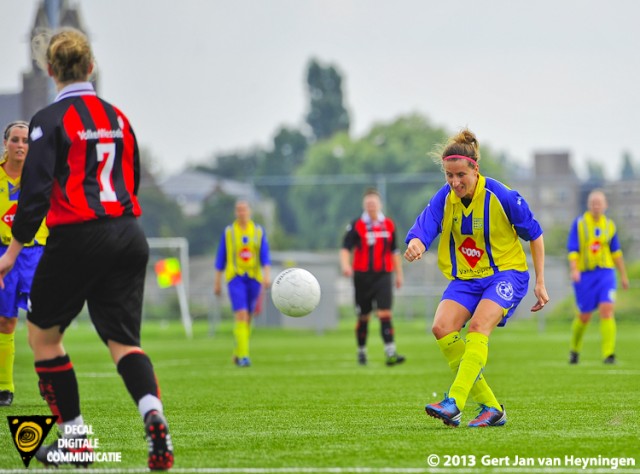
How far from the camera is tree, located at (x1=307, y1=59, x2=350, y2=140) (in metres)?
102

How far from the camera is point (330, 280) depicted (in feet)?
98.7

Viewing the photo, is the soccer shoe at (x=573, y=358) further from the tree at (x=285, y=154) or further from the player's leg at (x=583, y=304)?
the tree at (x=285, y=154)

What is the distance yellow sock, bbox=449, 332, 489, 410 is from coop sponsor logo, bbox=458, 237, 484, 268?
0.52 meters

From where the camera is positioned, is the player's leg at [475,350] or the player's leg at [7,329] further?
the player's leg at [7,329]

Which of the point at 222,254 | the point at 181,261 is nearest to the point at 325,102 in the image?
the point at 181,261

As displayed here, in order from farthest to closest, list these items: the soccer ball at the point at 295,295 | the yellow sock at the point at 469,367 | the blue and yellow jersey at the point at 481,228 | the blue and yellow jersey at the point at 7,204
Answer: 1. the blue and yellow jersey at the point at 7,204
2. the soccer ball at the point at 295,295
3. the blue and yellow jersey at the point at 481,228
4. the yellow sock at the point at 469,367

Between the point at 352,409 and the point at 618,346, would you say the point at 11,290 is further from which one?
the point at 618,346


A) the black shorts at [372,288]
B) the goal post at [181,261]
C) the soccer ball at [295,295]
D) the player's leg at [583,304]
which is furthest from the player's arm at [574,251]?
the goal post at [181,261]

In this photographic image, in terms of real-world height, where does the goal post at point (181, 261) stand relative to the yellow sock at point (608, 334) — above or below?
below

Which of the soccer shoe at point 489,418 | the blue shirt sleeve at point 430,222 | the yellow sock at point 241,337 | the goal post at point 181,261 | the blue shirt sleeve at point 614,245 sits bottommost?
the goal post at point 181,261

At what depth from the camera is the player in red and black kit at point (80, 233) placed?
17.9 feet

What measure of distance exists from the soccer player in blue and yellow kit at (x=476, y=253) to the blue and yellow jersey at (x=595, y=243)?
24.6ft

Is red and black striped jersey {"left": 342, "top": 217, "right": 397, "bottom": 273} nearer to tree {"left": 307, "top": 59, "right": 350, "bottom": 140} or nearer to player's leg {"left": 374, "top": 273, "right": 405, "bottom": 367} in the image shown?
player's leg {"left": 374, "top": 273, "right": 405, "bottom": 367}

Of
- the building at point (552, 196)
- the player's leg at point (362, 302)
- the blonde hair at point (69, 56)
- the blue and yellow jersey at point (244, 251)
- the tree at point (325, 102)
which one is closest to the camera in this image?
the blonde hair at point (69, 56)
